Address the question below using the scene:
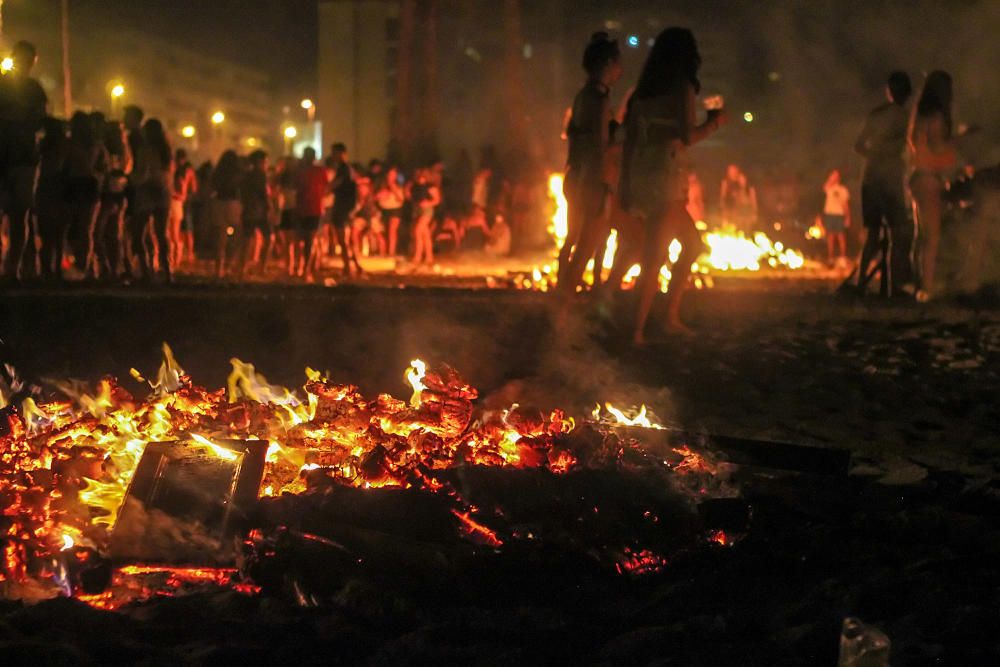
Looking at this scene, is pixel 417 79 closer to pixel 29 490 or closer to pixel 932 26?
pixel 932 26

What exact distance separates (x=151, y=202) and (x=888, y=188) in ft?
24.6

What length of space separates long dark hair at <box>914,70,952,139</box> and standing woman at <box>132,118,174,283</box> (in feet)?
24.5

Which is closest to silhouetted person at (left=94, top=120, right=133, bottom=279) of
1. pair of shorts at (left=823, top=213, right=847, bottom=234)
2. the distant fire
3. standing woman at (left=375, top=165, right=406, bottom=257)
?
the distant fire

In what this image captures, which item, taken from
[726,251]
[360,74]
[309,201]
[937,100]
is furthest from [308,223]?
[360,74]

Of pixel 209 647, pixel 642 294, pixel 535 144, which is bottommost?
pixel 209 647

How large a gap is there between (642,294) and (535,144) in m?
16.1

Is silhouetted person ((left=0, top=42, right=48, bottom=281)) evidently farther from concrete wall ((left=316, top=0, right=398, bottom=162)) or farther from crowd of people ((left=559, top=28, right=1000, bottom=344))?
concrete wall ((left=316, top=0, right=398, bottom=162))

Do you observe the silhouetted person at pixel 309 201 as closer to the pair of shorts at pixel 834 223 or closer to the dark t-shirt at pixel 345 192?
the dark t-shirt at pixel 345 192

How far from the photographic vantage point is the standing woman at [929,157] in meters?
10.0

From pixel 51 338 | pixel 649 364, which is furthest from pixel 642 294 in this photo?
pixel 51 338

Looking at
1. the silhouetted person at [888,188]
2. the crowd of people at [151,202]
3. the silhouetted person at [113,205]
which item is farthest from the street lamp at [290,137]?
the silhouetted person at [888,188]

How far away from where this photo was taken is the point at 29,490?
16.0ft

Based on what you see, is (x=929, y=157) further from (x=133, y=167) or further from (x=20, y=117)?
(x=20, y=117)

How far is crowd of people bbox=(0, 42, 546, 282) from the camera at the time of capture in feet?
34.0
